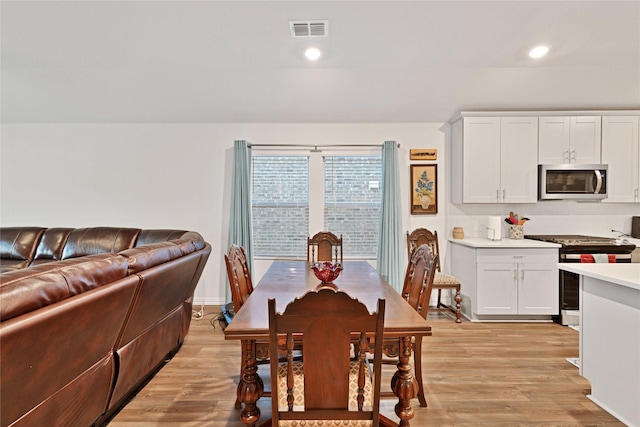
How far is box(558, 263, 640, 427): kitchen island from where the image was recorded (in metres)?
1.78

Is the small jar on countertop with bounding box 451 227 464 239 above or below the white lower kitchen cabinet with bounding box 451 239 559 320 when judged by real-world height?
above

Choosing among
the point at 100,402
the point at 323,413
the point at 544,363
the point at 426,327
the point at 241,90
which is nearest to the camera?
the point at 323,413

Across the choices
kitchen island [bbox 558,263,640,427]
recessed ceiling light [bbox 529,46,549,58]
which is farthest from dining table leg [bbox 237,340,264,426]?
recessed ceiling light [bbox 529,46,549,58]

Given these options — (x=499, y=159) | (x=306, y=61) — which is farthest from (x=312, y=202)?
(x=499, y=159)

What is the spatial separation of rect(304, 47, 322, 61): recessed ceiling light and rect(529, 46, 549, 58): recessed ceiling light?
2015mm

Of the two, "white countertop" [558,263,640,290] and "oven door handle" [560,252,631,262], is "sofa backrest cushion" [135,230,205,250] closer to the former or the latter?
"white countertop" [558,263,640,290]

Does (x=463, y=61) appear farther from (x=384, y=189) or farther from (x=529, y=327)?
(x=529, y=327)

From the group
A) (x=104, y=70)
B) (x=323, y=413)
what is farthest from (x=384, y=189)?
(x=104, y=70)

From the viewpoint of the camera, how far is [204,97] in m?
3.86

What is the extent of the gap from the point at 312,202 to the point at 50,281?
10.5ft

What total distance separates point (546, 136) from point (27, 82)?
19.9 feet

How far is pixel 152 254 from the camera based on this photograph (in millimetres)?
2084

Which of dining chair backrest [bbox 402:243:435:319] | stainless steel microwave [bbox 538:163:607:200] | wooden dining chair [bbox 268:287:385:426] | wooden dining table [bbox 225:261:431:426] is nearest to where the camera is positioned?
wooden dining chair [bbox 268:287:385:426]

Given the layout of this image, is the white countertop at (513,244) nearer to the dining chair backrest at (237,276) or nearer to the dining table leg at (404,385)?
the dining table leg at (404,385)
